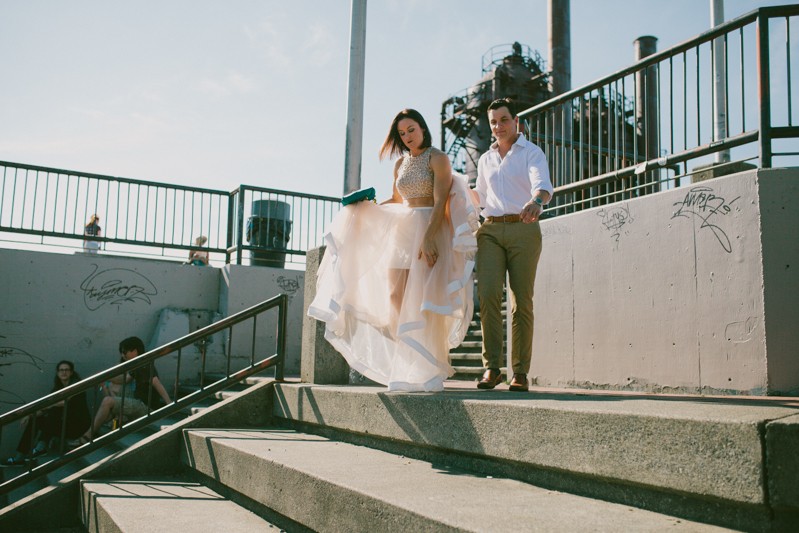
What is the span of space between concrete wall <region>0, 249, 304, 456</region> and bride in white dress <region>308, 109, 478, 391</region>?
6613 millimetres

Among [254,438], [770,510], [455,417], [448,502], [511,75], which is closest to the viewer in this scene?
[770,510]

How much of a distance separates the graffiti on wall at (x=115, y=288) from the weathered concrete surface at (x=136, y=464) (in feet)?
18.4

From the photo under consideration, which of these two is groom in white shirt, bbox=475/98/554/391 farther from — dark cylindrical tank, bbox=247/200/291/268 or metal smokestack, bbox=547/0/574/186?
metal smokestack, bbox=547/0/574/186

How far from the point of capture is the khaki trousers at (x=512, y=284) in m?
4.61

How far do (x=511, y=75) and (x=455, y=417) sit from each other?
27.4 meters

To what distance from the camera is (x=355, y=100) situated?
7.99m

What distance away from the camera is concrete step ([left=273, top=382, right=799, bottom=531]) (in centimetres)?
210

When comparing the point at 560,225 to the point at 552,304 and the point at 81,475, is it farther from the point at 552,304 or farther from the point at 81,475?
the point at 81,475

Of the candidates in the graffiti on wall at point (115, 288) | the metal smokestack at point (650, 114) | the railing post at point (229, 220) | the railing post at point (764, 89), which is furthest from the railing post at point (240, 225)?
the railing post at point (764, 89)

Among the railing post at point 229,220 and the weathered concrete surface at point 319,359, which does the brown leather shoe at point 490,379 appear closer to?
the weathered concrete surface at point 319,359

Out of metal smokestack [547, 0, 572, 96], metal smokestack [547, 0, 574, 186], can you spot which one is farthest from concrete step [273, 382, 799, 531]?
metal smokestack [547, 0, 572, 96]

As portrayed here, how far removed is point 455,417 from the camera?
137 inches

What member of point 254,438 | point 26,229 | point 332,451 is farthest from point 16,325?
point 332,451

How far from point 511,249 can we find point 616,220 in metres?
1.32
